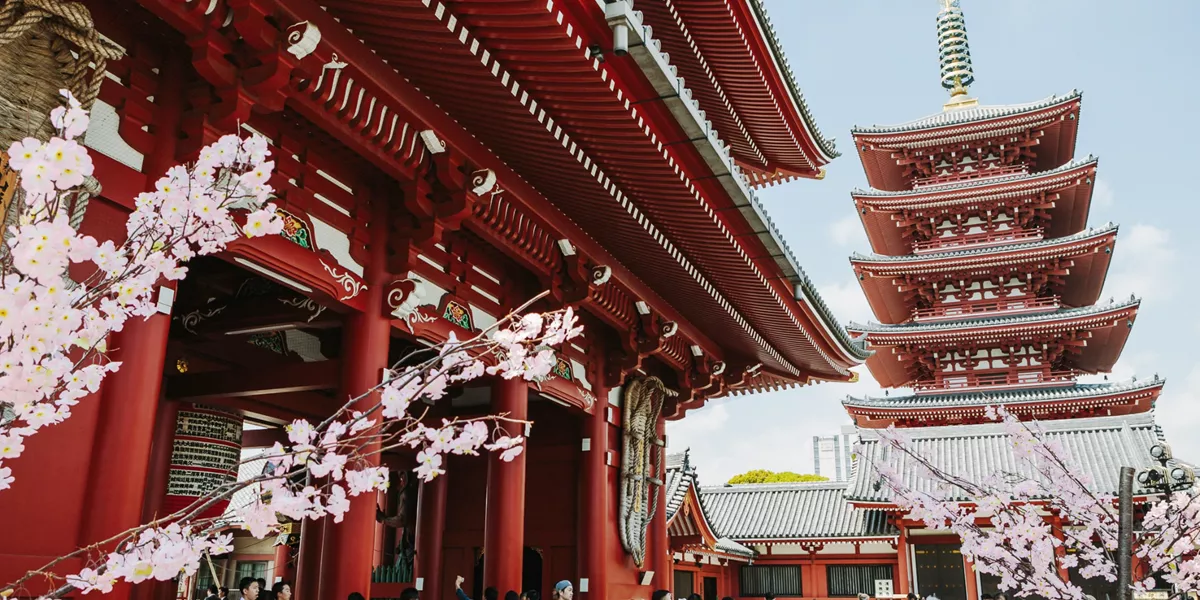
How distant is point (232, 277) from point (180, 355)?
4.15 ft

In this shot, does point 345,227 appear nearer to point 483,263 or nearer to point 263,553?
point 483,263

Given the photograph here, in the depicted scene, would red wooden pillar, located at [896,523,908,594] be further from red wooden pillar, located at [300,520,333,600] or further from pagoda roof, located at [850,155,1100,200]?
red wooden pillar, located at [300,520,333,600]

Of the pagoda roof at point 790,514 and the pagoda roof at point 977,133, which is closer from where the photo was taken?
the pagoda roof at point 790,514

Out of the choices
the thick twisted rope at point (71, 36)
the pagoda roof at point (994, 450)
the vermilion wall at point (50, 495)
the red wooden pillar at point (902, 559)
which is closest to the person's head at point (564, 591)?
the vermilion wall at point (50, 495)

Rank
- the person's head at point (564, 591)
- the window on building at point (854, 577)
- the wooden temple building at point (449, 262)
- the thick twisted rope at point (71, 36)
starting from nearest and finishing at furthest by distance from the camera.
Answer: the thick twisted rope at point (71, 36) < the wooden temple building at point (449, 262) < the person's head at point (564, 591) < the window on building at point (854, 577)

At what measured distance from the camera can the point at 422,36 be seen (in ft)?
18.2

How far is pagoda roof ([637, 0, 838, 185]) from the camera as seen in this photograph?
1141 cm

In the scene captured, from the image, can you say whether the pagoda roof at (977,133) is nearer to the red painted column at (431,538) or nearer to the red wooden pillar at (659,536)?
the red wooden pillar at (659,536)

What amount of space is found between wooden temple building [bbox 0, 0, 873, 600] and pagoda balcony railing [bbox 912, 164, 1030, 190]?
627 inches

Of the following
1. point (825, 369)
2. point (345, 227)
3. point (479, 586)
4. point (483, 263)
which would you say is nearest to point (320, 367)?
point (345, 227)

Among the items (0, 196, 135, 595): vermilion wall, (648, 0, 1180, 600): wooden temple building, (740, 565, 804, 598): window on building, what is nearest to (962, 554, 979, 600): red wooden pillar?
(648, 0, 1180, 600): wooden temple building

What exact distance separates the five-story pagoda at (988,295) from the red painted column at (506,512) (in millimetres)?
14336

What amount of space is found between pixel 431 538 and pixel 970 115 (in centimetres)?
2366

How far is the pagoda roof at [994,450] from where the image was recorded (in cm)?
2098
